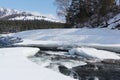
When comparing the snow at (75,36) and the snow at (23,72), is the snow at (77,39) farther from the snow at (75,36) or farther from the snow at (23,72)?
the snow at (23,72)

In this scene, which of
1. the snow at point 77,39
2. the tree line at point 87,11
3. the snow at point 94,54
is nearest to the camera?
the snow at point 94,54

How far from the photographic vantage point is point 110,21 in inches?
1922

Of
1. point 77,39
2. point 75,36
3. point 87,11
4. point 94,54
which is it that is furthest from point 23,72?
point 87,11

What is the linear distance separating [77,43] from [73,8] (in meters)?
26.4

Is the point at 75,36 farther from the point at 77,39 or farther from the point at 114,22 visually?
the point at 114,22

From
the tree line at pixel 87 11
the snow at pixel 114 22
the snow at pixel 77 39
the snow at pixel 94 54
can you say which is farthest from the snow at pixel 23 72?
the tree line at pixel 87 11

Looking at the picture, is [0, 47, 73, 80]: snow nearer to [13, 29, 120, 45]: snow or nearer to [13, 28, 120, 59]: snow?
[13, 28, 120, 59]: snow

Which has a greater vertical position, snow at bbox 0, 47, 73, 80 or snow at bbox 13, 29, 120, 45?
snow at bbox 0, 47, 73, 80

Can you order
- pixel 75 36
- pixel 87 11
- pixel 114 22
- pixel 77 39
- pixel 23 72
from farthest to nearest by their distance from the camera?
pixel 87 11, pixel 114 22, pixel 75 36, pixel 77 39, pixel 23 72

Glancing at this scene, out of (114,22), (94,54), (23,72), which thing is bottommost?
(94,54)

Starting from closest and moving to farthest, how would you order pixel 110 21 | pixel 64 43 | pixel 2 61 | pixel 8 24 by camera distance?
pixel 2 61, pixel 64 43, pixel 110 21, pixel 8 24

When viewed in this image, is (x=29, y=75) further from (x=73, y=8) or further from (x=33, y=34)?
(x=73, y=8)

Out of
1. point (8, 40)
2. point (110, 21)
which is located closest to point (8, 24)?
point (110, 21)

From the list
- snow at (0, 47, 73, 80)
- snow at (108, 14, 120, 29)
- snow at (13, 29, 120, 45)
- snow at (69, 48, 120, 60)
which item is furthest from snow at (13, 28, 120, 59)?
snow at (0, 47, 73, 80)
